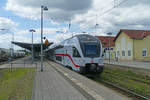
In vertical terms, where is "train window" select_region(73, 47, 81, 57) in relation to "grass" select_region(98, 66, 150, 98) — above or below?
above

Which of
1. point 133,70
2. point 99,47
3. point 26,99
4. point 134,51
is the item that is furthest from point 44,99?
point 134,51

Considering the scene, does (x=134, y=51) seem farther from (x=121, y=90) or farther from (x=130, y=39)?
(x=121, y=90)

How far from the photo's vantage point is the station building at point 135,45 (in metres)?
37.5

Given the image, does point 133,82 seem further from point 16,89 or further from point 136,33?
point 136,33

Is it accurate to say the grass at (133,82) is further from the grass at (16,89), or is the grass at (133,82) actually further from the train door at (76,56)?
the grass at (16,89)

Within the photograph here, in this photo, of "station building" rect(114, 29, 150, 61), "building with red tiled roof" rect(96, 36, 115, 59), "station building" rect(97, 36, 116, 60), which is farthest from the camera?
"building with red tiled roof" rect(96, 36, 115, 59)

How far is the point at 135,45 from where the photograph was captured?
37.5m

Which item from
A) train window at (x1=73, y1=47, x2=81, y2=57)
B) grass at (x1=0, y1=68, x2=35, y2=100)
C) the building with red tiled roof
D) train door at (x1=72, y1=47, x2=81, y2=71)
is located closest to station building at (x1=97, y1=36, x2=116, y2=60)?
the building with red tiled roof

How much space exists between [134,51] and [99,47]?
83.6 feet

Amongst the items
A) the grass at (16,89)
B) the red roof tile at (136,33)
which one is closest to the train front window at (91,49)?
the grass at (16,89)

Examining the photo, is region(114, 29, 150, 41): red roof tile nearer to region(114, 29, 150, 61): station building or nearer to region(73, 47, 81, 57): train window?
region(114, 29, 150, 61): station building

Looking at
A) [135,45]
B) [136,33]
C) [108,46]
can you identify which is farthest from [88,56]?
[108,46]

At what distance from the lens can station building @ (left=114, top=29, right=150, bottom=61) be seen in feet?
123

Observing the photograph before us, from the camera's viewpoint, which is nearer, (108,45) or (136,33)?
(136,33)
